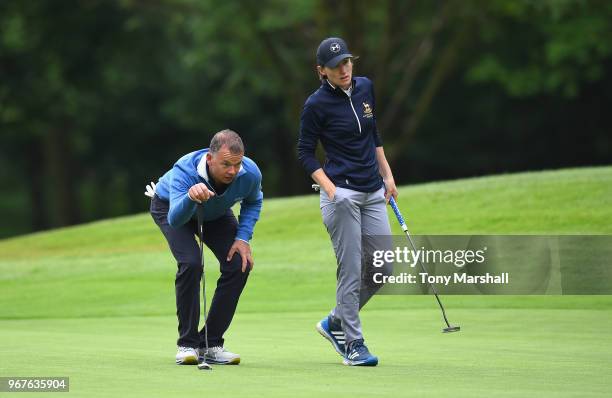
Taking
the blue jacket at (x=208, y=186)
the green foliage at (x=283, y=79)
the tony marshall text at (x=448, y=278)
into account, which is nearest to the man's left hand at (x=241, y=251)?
the blue jacket at (x=208, y=186)

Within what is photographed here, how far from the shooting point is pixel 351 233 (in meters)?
8.18

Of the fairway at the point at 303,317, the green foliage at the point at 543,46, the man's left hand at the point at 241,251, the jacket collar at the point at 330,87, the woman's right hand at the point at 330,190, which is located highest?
the green foliage at the point at 543,46

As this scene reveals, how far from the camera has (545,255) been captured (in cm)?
1192

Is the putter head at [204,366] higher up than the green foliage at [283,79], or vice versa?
the green foliage at [283,79]

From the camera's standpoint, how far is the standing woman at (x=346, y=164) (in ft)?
26.5

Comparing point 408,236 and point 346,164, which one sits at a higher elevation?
point 346,164

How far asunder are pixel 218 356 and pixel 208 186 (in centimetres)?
124

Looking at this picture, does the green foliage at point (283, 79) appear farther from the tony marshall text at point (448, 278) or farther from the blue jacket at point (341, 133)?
the blue jacket at point (341, 133)

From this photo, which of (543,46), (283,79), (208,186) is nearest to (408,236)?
(208,186)

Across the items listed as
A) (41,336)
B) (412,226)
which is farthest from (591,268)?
(412,226)

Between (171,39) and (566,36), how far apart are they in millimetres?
14621

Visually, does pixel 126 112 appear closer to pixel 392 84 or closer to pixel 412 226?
pixel 392 84

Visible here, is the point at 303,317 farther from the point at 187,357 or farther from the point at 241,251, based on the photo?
the point at 187,357

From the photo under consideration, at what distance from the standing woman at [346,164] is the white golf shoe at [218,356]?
2.54 feet
